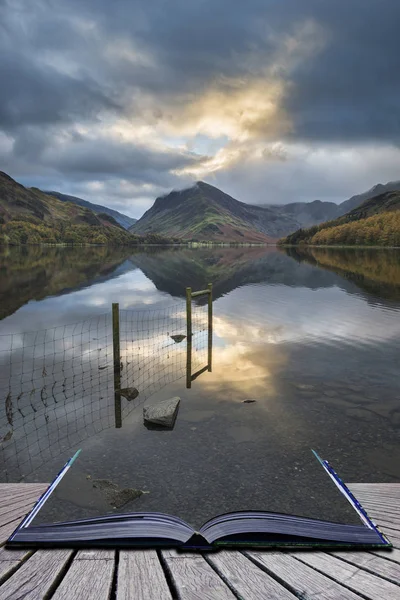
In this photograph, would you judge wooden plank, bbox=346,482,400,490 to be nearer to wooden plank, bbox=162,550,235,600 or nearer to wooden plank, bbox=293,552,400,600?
wooden plank, bbox=293,552,400,600

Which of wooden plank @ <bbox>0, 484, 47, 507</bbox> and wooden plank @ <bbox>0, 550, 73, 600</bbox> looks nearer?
wooden plank @ <bbox>0, 550, 73, 600</bbox>

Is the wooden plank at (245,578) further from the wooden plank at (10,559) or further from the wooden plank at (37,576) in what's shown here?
the wooden plank at (10,559)

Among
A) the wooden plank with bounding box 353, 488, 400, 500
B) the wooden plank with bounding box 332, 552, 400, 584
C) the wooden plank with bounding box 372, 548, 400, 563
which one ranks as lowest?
the wooden plank with bounding box 353, 488, 400, 500

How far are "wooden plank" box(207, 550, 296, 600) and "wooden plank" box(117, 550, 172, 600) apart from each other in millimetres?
760

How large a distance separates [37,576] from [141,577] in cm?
130

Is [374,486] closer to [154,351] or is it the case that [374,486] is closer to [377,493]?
[377,493]

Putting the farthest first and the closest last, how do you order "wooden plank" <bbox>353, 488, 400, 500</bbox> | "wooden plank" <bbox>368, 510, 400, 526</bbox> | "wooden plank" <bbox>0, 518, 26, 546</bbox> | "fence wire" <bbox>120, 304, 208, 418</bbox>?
"fence wire" <bbox>120, 304, 208, 418</bbox>
"wooden plank" <bbox>353, 488, 400, 500</bbox>
"wooden plank" <bbox>368, 510, 400, 526</bbox>
"wooden plank" <bbox>0, 518, 26, 546</bbox>

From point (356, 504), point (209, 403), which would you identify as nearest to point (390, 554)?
point (356, 504)

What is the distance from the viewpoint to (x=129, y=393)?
52.6 feet

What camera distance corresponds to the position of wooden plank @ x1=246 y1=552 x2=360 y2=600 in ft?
13.7

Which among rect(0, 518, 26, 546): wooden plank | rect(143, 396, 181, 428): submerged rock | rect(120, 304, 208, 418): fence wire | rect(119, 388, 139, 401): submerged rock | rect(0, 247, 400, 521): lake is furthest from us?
rect(120, 304, 208, 418): fence wire

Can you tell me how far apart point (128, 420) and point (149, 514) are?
7.90 metres

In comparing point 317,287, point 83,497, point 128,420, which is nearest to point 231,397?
point 128,420

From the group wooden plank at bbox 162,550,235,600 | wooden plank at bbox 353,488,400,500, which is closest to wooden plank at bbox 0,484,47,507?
wooden plank at bbox 162,550,235,600
